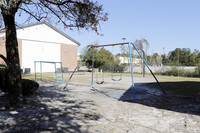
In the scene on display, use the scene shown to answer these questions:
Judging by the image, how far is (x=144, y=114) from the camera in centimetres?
484

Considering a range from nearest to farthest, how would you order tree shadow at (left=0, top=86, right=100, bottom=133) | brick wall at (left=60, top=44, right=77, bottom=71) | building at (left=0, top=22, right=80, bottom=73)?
tree shadow at (left=0, top=86, right=100, bottom=133)
building at (left=0, top=22, right=80, bottom=73)
brick wall at (left=60, top=44, right=77, bottom=71)

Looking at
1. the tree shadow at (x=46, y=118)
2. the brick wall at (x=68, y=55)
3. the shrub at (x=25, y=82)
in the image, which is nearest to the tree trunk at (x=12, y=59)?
the tree shadow at (x=46, y=118)

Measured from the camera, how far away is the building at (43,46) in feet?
74.0

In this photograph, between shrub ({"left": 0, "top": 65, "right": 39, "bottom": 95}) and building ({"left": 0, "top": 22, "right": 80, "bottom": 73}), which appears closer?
shrub ({"left": 0, "top": 65, "right": 39, "bottom": 95})

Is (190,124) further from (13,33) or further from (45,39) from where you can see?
(45,39)

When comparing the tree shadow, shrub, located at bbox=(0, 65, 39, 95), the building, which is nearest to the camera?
the tree shadow

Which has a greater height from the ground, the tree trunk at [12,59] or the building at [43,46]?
the building at [43,46]

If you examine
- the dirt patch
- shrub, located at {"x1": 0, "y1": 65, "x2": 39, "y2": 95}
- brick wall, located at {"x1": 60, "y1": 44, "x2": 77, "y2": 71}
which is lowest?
the dirt patch

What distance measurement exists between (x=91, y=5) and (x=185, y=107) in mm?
5237

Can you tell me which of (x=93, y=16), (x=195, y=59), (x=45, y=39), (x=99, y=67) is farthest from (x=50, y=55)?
(x=195, y=59)

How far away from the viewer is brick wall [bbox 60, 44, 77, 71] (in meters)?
28.2

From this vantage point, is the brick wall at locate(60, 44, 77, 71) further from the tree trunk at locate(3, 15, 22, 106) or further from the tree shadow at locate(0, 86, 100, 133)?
the tree shadow at locate(0, 86, 100, 133)

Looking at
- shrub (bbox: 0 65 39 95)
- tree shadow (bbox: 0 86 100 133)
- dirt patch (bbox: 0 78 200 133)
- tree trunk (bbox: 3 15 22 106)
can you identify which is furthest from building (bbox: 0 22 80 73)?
dirt patch (bbox: 0 78 200 133)

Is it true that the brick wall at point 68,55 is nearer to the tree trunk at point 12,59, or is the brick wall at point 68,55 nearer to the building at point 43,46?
the building at point 43,46
